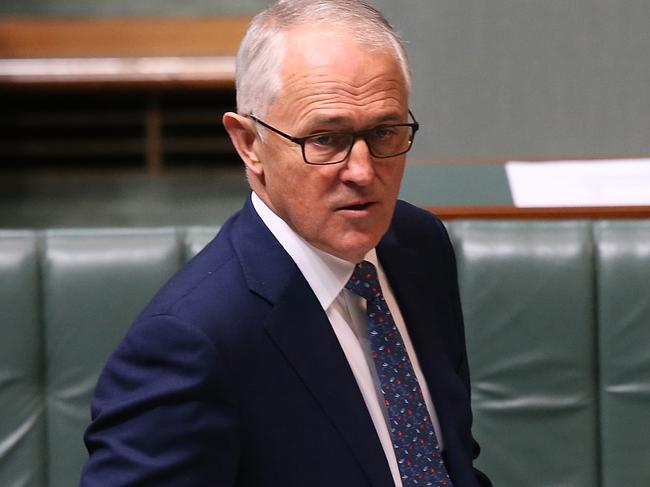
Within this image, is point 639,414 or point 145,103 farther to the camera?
point 145,103

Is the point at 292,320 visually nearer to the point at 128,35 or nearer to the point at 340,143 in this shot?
the point at 340,143

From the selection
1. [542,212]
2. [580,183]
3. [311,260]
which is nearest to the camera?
[311,260]

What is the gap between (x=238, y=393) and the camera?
4.33 ft

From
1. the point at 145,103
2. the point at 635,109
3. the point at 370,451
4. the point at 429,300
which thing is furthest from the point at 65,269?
the point at 145,103

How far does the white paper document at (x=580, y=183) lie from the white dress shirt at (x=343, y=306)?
4.28 feet

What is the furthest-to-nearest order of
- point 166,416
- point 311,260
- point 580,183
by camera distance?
point 580,183, point 311,260, point 166,416

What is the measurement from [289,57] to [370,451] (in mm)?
506

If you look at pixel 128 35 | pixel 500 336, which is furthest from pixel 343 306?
pixel 128 35

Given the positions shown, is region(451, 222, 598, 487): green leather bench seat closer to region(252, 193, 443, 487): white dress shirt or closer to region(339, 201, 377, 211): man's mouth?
region(252, 193, 443, 487): white dress shirt

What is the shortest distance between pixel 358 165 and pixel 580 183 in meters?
1.66

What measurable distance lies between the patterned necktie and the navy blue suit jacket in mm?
57

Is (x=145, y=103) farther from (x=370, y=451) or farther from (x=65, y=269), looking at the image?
(x=370, y=451)

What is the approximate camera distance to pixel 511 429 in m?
2.41

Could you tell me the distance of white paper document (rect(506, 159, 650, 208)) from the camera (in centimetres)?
278
